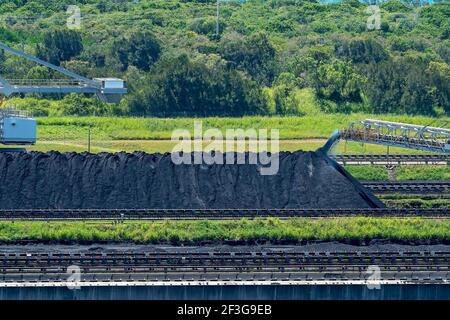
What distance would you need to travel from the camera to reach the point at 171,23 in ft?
433

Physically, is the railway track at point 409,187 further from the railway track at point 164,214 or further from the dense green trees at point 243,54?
the dense green trees at point 243,54

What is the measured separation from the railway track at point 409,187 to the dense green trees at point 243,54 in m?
20.5

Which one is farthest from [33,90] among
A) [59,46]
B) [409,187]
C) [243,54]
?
[243,54]

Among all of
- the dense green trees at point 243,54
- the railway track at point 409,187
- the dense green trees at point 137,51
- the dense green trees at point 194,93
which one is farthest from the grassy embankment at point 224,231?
the dense green trees at point 137,51

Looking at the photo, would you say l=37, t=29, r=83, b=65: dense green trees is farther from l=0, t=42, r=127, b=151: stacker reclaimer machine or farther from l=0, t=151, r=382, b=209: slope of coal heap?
l=0, t=151, r=382, b=209: slope of coal heap

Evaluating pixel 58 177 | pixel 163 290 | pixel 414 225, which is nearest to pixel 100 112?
pixel 58 177

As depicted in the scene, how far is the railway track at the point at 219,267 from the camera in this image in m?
67.8

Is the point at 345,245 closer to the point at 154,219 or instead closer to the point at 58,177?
the point at 154,219

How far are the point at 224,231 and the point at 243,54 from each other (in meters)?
44.4

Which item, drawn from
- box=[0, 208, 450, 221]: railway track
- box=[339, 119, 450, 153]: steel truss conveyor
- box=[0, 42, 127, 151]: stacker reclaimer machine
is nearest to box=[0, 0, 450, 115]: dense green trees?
box=[0, 42, 127, 151]: stacker reclaimer machine

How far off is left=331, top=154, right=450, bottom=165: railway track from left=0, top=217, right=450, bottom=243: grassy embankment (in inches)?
540

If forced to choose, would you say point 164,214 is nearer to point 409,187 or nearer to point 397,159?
point 409,187

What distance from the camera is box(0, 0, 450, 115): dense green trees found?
109m
